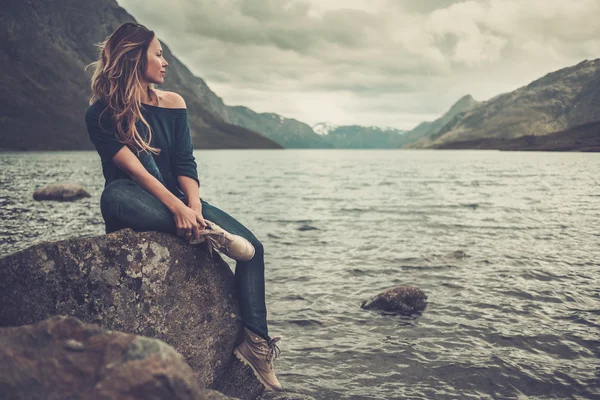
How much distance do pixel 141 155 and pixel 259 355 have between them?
9.47 ft

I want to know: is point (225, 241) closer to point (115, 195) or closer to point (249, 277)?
point (249, 277)

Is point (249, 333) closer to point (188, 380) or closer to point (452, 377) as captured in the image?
point (188, 380)

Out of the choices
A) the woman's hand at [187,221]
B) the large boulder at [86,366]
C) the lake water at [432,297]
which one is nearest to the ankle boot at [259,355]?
the lake water at [432,297]

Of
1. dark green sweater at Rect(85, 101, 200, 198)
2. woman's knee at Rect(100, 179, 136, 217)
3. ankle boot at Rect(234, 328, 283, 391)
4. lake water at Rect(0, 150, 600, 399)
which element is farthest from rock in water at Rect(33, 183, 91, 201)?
ankle boot at Rect(234, 328, 283, 391)

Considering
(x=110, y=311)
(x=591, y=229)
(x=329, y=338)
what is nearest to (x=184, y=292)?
(x=110, y=311)

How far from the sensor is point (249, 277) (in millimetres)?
5332

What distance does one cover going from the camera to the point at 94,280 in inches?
184

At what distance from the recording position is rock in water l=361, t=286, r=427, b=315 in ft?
33.5

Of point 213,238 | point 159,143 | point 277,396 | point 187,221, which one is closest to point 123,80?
point 159,143

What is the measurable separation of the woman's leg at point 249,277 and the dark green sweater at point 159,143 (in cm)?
58

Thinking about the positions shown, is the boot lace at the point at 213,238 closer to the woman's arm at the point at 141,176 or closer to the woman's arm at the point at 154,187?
the woman's arm at the point at 154,187

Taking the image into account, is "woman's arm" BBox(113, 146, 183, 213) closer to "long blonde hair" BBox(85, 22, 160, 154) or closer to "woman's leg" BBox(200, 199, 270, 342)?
"long blonde hair" BBox(85, 22, 160, 154)

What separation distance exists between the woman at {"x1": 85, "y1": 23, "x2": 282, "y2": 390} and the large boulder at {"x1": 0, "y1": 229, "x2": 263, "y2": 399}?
309 mm

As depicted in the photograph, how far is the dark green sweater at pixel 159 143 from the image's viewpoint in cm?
488
